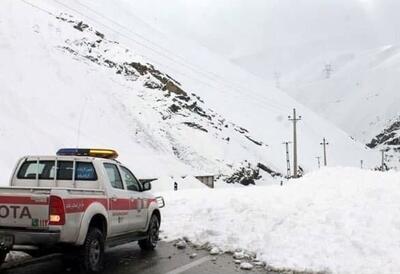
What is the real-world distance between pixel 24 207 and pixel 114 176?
2.35 metres

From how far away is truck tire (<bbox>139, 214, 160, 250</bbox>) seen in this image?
11469 millimetres

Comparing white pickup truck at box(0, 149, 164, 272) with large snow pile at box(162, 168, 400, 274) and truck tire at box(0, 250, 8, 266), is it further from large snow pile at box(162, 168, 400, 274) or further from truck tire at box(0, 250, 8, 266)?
large snow pile at box(162, 168, 400, 274)

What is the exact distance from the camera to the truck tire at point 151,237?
11.5 m

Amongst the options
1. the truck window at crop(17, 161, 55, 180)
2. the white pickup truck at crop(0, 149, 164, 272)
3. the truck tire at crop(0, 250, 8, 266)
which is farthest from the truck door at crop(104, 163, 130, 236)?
the truck tire at crop(0, 250, 8, 266)

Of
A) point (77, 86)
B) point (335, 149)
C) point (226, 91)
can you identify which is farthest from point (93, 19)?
point (335, 149)

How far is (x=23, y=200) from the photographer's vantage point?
8242 millimetres

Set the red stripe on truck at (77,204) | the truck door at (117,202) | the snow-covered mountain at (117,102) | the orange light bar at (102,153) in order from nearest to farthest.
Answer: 1. the red stripe on truck at (77,204)
2. the truck door at (117,202)
3. the orange light bar at (102,153)
4. the snow-covered mountain at (117,102)

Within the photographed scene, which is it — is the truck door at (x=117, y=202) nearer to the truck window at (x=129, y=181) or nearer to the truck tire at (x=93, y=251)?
the truck window at (x=129, y=181)

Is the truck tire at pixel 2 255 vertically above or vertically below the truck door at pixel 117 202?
below

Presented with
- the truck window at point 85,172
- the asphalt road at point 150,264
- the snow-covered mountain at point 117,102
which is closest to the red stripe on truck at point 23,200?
the asphalt road at point 150,264

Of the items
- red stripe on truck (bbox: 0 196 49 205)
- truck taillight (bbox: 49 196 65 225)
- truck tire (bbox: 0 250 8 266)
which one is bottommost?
truck tire (bbox: 0 250 8 266)

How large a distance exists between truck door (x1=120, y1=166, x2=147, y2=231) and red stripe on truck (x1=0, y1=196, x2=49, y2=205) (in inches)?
104

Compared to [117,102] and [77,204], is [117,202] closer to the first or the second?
[77,204]

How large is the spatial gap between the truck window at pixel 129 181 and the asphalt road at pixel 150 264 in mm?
1275
